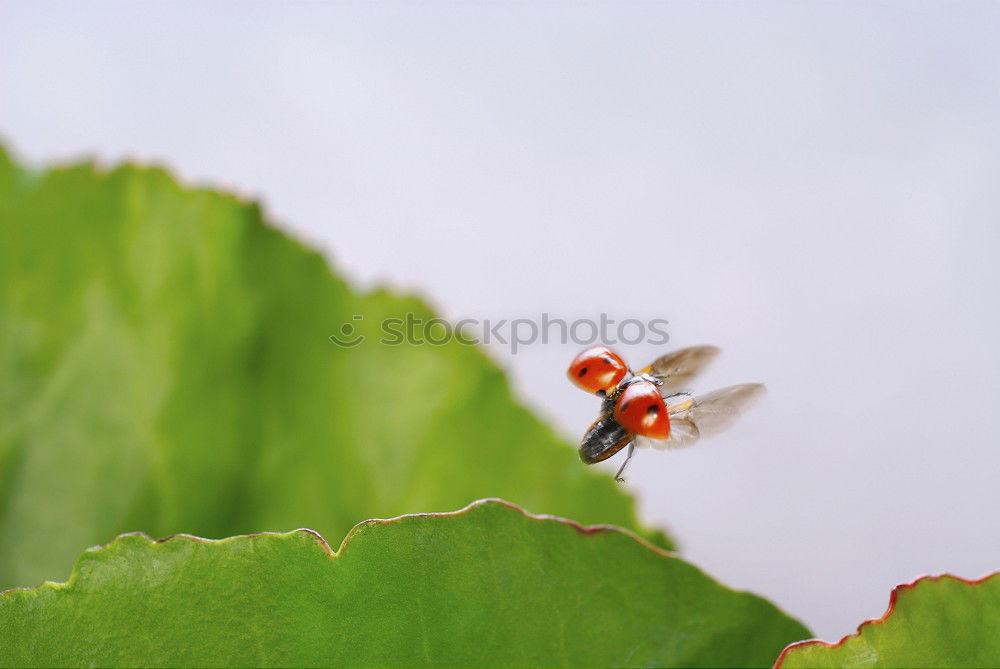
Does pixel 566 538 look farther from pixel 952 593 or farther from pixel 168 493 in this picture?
pixel 168 493

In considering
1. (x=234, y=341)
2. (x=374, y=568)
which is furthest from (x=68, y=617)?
(x=234, y=341)

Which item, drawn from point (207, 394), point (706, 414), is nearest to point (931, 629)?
point (706, 414)

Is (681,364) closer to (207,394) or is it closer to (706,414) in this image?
(706,414)

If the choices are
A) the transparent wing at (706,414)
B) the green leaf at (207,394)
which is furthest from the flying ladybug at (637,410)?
the green leaf at (207,394)

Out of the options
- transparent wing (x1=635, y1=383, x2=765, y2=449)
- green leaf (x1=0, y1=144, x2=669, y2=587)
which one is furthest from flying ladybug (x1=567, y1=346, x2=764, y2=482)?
green leaf (x1=0, y1=144, x2=669, y2=587)

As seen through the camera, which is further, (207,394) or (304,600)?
(207,394)

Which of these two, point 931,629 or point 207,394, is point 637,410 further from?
point 207,394

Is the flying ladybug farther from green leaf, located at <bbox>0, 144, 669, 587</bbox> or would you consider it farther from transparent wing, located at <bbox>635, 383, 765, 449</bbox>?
green leaf, located at <bbox>0, 144, 669, 587</bbox>
